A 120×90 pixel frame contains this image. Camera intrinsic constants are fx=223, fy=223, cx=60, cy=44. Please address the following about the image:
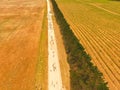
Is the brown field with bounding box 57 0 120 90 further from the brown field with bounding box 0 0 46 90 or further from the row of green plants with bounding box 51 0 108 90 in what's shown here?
the brown field with bounding box 0 0 46 90

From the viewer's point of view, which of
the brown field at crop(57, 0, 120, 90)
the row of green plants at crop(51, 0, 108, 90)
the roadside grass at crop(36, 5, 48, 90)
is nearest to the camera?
the row of green plants at crop(51, 0, 108, 90)

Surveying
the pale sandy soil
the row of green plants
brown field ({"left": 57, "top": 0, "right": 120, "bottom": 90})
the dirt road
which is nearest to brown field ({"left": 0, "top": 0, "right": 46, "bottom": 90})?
the dirt road

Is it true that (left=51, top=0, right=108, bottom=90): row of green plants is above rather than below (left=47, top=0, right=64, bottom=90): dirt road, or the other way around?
above

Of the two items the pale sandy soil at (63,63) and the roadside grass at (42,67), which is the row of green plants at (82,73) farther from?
the roadside grass at (42,67)

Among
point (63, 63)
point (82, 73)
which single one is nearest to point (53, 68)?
point (63, 63)

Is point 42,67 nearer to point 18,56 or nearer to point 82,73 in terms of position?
point 18,56

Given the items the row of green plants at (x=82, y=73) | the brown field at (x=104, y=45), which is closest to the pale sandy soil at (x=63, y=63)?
the row of green plants at (x=82, y=73)

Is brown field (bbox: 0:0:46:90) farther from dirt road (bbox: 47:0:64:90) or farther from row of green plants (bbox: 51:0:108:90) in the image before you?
row of green plants (bbox: 51:0:108:90)

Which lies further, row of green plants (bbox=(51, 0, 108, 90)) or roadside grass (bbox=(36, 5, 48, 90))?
roadside grass (bbox=(36, 5, 48, 90))

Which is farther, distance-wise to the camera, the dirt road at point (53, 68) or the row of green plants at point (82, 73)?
the dirt road at point (53, 68)

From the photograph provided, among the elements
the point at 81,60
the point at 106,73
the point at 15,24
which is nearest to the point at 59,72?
the point at 81,60

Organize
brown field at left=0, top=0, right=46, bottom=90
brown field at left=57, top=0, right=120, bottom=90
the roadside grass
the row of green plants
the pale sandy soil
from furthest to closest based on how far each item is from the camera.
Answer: brown field at left=57, top=0, right=120, bottom=90, the pale sandy soil, brown field at left=0, top=0, right=46, bottom=90, the roadside grass, the row of green plants
